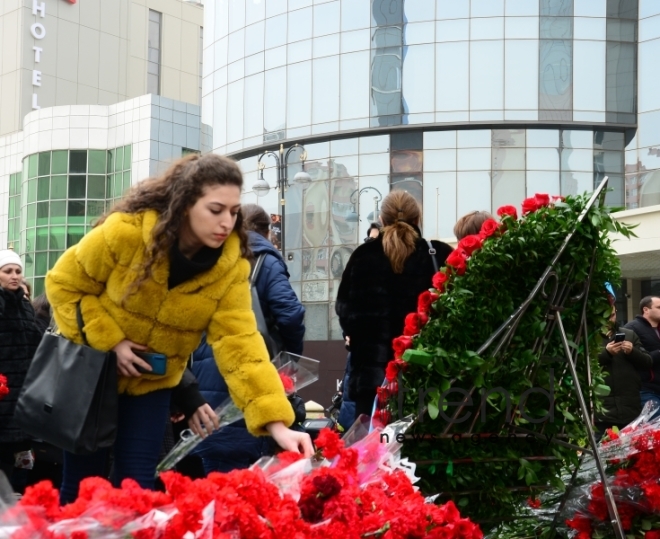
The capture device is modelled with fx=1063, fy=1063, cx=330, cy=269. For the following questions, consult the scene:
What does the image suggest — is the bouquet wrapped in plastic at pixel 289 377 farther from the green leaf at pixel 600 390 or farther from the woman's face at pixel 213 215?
the green leaf at pixel 600 390

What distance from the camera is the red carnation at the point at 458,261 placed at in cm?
389

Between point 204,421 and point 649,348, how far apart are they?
19.1 feet

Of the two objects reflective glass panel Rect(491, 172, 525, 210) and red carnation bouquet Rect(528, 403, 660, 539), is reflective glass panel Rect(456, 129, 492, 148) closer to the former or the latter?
reflective glass panel Rect(491, 172, 525, 210)

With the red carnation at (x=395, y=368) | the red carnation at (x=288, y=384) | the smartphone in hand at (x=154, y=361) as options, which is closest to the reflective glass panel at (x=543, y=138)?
the red carnation at (x=288, y=384)

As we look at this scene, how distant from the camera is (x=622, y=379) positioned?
326 inches

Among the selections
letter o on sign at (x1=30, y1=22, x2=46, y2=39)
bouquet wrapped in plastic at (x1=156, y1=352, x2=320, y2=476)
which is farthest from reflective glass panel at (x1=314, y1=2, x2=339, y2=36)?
letter o on sign at (x1=30, y1=22, x2=46, y2=39)

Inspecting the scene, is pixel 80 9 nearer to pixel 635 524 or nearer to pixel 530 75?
pixel 530 75

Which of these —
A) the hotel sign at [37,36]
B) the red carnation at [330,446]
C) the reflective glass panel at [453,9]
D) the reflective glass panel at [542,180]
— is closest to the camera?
the red carnation at [330,446]

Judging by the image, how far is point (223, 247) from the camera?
3.74m

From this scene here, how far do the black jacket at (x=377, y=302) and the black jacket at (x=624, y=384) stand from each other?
9.21 feet

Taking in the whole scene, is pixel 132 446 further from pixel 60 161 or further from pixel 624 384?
pixel 60 161

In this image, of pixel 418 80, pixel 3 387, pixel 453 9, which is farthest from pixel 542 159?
pixel 3 387

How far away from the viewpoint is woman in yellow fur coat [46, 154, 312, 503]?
3.55 meters

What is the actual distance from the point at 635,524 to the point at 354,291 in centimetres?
206
